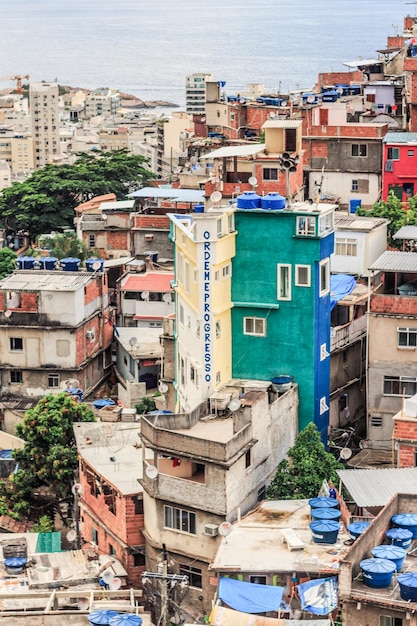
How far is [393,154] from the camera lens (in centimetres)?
6056

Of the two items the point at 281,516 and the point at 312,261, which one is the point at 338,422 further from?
the point at 281,516

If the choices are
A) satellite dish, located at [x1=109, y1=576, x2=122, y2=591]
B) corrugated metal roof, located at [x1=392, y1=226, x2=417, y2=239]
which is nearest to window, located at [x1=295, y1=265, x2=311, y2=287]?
corrugated metal roof, located at [x1=392, y1=226, x2=417, y2=239]

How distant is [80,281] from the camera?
5206cm

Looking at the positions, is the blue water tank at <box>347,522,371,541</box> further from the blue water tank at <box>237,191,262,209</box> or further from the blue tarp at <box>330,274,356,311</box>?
the blue tarp at <box>330,274,356,311</box>

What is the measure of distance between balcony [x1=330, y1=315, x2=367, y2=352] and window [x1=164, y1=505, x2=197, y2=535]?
29.6ft

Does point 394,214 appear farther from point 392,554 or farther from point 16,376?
point 392,554

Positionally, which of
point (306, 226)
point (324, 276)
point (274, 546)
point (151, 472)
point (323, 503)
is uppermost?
point (306, 226)

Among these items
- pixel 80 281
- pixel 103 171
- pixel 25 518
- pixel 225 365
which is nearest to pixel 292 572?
pixel 225 365

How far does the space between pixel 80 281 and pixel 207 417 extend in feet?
50.4

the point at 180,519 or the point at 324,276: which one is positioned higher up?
the point at 324,276

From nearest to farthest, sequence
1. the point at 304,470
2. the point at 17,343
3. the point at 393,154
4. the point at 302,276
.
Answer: the point at 304,470, the point at 302,276, the point at 17,343, the point at 393,154

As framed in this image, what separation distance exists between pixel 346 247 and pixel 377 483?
15339 mm

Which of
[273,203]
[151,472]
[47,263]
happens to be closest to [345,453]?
[151,472]

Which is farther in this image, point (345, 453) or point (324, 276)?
point (324, 276)
